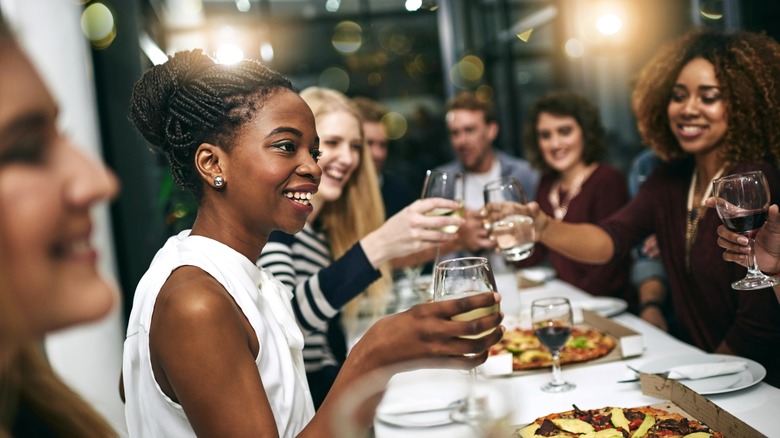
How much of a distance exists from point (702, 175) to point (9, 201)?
2.06 m

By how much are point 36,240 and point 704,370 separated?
4.44 ft

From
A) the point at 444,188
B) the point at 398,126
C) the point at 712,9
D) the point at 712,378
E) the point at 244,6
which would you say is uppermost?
the point at 244,6

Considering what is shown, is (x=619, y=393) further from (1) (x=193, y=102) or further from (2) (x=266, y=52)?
(2) (x=266, y=52)

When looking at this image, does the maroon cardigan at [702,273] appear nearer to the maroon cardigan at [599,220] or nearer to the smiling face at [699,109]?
the smiling face at [699,109]

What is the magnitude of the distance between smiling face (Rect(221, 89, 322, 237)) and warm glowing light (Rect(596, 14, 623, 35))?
4555 mm

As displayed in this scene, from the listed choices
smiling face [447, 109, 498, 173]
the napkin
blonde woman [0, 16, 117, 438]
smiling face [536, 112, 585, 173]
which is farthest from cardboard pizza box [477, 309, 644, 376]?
smiling face [447, 109, 498, 173]

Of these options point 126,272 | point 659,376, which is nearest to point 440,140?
point 126,272

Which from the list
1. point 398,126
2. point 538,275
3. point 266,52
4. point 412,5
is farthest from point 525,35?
point 538,275

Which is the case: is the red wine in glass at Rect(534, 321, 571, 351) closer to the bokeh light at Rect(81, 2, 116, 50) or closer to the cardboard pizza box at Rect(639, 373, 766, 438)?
the cardboard pizza box at Rect(639, 373, 766, 438)

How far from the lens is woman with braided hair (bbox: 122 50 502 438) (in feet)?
3.21

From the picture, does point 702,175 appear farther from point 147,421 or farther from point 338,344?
point 147,421

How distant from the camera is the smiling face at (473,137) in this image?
4.66m

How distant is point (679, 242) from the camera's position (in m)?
2.16

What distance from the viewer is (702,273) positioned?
6.58ft
